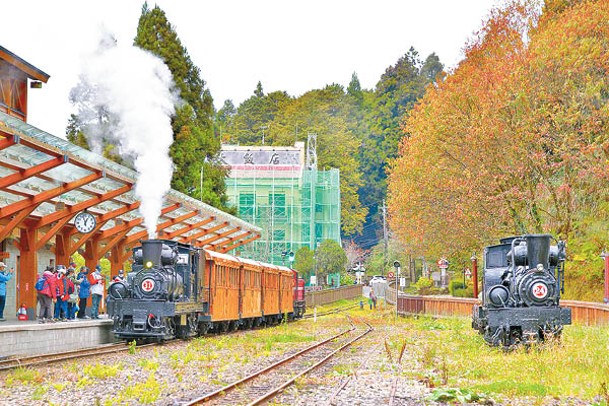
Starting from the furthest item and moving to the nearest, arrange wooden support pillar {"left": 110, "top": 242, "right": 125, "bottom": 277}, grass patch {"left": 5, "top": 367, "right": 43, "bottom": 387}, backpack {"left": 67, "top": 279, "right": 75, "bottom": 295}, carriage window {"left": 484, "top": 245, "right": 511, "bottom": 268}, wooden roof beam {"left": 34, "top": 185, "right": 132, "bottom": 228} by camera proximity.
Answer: wooden support pillar {"left": 110, "top": 242, "right": 125, "bottom": 277}, wooden roof beam {"left": 34, "top": 185, "right": 132, "bottom": 228}, backpack {"left": 67, "top": 279, "right": 75, "bottom": 295}, carriage window {"left": 484, "top": 245, "right": 511, "bottom": 268}, grass patch {"left": 5, "top": 367, "right": 43, "bottom": 387}

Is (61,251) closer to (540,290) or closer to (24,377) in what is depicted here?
(24,377)

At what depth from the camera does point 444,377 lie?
14039 millimetres

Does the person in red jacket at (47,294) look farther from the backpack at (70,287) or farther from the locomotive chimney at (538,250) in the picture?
the locomotive chimney at (538,250)

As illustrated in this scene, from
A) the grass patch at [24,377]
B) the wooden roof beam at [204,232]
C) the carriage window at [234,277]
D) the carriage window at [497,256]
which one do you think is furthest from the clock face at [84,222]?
the carriage window at [497,256]

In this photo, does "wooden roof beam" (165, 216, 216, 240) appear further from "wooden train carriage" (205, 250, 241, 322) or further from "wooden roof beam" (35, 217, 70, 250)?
"wooden roof beam" (35, 217, 70, 250)

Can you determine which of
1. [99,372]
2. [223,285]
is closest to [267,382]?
[99,372]

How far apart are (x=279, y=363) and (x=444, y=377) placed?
3.99 metres

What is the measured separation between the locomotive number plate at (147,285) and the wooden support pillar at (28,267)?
439 cm

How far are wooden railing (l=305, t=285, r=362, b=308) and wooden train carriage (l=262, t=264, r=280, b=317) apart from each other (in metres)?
18.6

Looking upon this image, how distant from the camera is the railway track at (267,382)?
470 inches

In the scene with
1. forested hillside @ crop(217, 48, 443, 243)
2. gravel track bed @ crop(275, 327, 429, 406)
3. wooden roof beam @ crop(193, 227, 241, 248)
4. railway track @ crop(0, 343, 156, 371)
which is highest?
forested hillside @ crop(217, 48, 443, 243)

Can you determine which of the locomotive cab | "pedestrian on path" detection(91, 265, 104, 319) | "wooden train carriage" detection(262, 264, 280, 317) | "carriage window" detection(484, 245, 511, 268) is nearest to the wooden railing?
"wooden train carriage" detection(262, 264, 280, 317)

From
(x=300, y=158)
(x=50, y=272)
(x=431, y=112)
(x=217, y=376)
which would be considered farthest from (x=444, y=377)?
(x=300, y=158)

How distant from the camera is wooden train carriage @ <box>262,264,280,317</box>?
1382 inches
